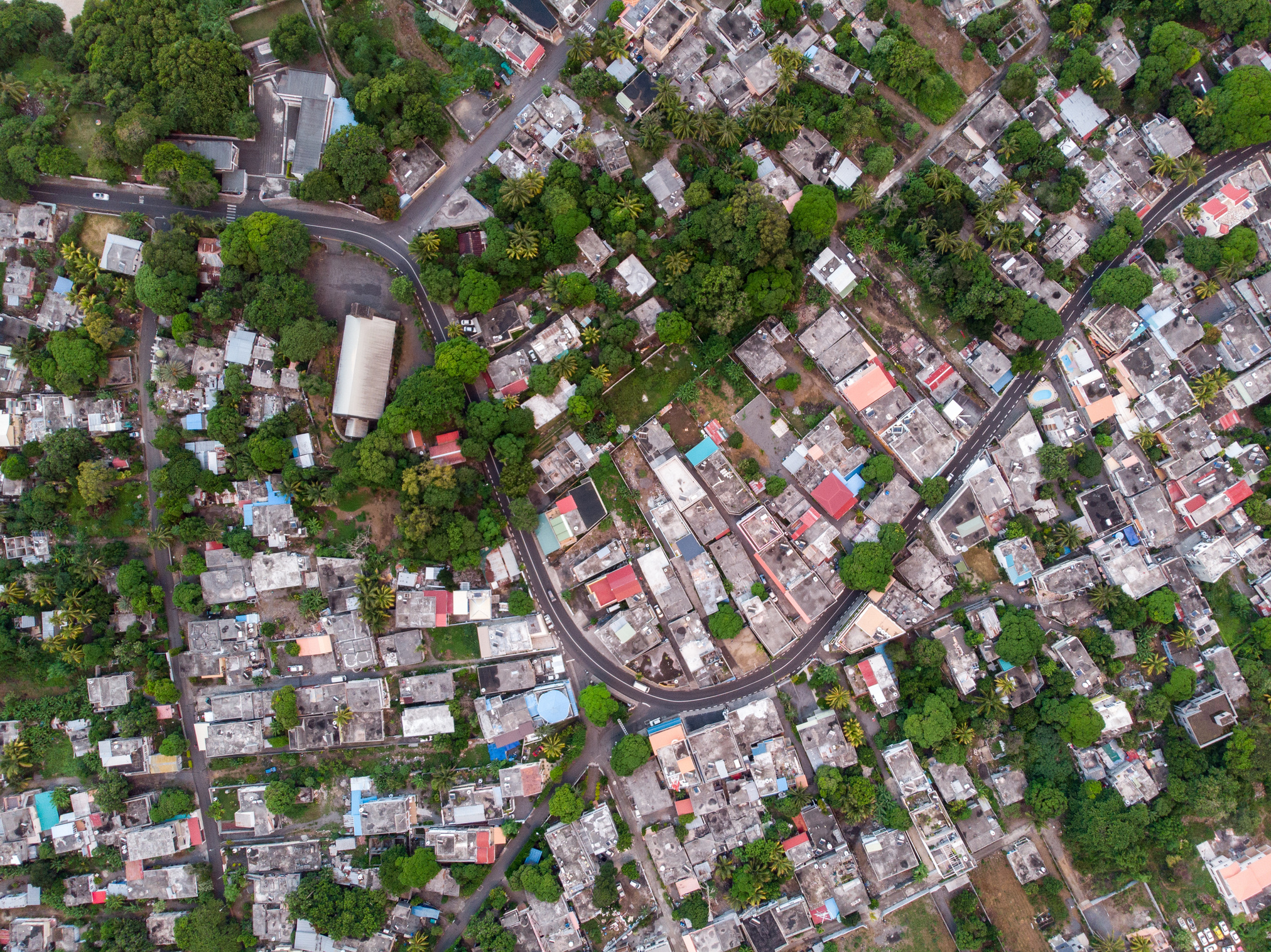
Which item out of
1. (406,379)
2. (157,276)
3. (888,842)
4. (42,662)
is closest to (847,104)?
(406,379)

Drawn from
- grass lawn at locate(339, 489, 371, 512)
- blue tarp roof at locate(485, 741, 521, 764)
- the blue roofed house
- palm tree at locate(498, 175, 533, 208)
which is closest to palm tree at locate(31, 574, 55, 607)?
grass lawn at locate(339, 489, 371, 512)

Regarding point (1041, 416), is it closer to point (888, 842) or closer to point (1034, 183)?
point (1034, 183)

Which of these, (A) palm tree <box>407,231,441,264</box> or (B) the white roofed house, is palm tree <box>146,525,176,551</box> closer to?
(B) the white roofed house

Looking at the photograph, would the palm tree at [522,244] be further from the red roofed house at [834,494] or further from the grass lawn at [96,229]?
the grass lawn at [96,229]

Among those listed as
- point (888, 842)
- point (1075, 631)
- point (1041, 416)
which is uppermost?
point (1041, 416)

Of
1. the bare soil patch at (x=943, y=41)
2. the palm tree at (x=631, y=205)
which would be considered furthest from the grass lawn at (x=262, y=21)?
the bare soil patch at (x=943, y=41)

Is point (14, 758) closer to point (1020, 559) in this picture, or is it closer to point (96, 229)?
point (96, 229)
